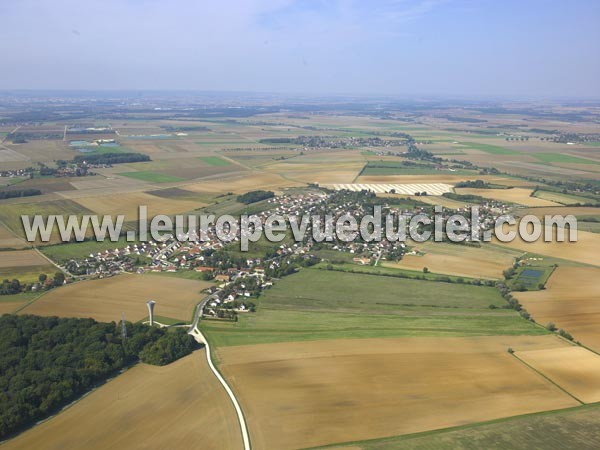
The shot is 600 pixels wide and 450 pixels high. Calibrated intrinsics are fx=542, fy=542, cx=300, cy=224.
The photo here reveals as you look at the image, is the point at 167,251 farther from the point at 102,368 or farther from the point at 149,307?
the point at 102,368

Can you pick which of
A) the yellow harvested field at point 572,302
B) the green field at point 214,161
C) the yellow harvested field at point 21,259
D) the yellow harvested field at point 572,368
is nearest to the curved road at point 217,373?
the yellow harvested field at point 572,368

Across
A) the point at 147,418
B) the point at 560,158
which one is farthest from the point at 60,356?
the point at 560,158

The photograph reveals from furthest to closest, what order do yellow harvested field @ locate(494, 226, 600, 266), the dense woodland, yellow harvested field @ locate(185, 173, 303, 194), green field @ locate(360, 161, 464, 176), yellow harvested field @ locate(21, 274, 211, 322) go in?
green field @ locate(360, 161, 464, 176)
yellow harvested field @ locate(185, 173, 303, 194)
yellow harvested field @ locate(494, 226, 600, 266)
yellow harvested field @ locate(21, 274, 211, 322)
the dense woodland

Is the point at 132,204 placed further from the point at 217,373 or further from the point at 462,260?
the point at 217,373

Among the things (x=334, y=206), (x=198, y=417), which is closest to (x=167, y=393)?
(x=198, y=417)

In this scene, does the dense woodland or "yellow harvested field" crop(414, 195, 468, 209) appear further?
"yellow harvested field" crop(414, 195, 468, 209)

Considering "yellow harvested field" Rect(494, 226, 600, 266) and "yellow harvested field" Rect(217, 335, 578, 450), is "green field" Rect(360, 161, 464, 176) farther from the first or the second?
"yellow harvested field" Rect(217, 335, 578, 450)

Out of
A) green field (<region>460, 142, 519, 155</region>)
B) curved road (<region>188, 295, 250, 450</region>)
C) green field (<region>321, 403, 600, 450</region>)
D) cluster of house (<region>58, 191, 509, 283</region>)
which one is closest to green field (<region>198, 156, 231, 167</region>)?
cluster of house (<region>58, 191, 509, 283</region>)
